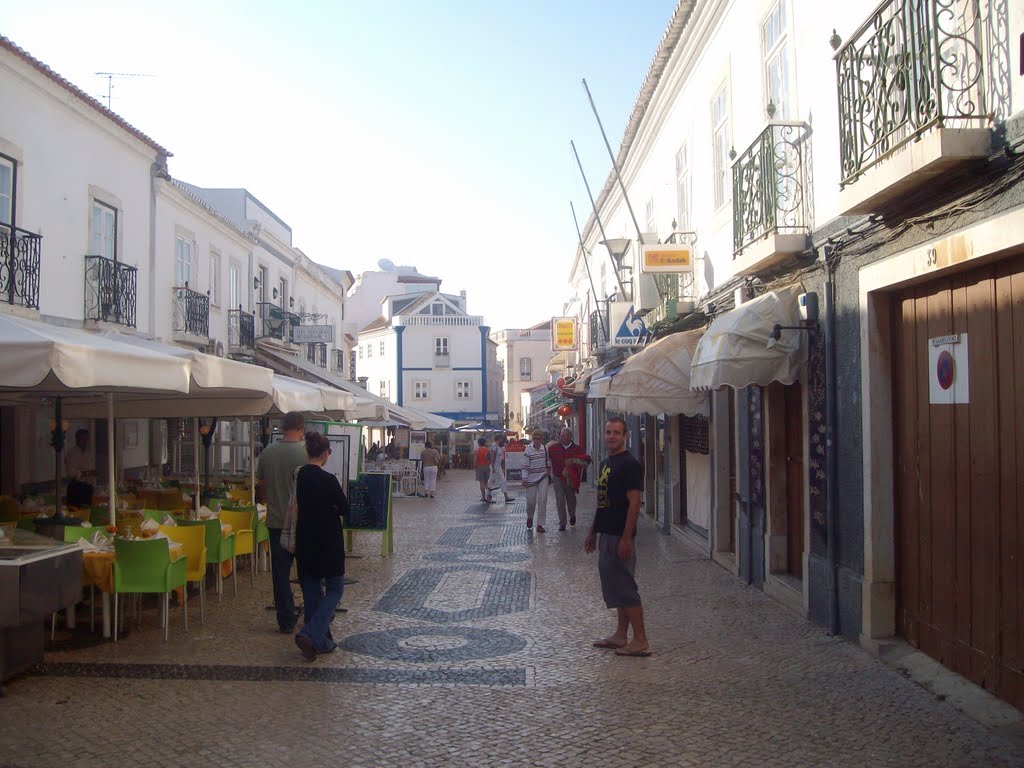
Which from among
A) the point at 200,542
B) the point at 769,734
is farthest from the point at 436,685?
the point at 200,542

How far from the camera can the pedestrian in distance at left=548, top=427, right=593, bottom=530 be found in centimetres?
1577

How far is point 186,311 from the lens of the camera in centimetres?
A: 1938

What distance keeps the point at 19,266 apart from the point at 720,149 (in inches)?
396

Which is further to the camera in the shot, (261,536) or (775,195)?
(261,536)

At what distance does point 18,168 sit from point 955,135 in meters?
13.0

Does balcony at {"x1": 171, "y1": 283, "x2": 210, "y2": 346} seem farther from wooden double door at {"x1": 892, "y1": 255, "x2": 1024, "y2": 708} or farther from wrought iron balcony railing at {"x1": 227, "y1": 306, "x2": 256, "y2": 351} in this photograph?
wooden double door at {"x1": 892, "y1": 255, "x2": 1024, "y2": 708}

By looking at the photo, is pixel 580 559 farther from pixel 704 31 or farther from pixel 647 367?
pixel 704 31

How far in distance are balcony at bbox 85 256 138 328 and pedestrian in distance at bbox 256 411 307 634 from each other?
9.03m

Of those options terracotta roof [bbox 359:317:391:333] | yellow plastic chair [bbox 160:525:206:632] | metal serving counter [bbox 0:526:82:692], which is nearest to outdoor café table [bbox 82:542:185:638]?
metal serving counter [bbox 0:526:82:692]

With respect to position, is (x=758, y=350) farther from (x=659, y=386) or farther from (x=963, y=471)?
(x=659, y=386)

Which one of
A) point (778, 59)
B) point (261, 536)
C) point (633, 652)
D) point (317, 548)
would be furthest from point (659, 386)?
point (317, 548)

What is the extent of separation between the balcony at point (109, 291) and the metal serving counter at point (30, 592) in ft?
32.3

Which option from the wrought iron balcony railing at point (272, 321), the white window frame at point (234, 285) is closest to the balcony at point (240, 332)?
the white window frame at point (234, 285)

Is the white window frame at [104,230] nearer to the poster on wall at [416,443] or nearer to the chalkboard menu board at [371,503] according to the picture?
the chalkboard menu board at [371,503]
